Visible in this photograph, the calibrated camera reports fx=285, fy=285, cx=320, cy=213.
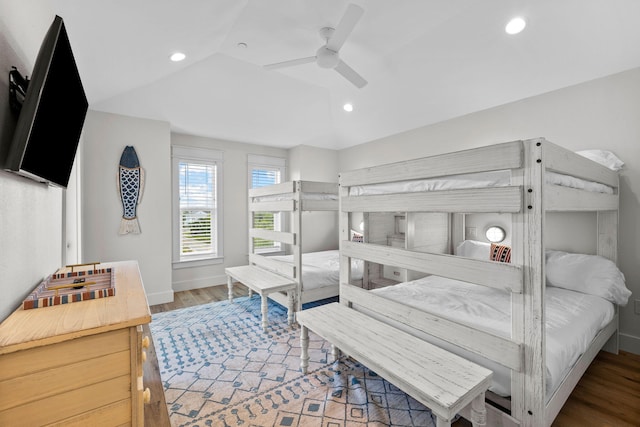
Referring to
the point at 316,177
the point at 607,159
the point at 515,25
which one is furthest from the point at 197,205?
the point at 607,159

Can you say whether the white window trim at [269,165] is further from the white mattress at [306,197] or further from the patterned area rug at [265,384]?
the patterned area rug at [265,384]

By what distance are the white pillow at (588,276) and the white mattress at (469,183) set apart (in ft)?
2.11

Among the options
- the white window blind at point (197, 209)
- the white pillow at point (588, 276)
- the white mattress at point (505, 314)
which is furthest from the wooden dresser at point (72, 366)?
the white window blind at point (197, 209)

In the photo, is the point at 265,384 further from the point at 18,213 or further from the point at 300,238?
the point at 18,213

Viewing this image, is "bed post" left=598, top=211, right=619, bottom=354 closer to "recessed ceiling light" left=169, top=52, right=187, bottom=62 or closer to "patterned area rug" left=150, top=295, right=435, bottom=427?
"patterned area rug" left=150, top=295, right=435, bottom=427

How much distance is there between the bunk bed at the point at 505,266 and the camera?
1.33 meters

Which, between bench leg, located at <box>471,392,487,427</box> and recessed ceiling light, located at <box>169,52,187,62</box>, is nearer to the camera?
bench leg, located at <box>471,392,487,427</box>

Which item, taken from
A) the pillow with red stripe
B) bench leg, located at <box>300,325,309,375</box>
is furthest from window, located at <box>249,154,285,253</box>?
the pillow with red stripe

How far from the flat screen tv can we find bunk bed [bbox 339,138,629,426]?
1.72 meters

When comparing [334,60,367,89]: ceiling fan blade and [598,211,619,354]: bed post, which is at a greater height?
[334,60,367,89]: ceiling fan blade

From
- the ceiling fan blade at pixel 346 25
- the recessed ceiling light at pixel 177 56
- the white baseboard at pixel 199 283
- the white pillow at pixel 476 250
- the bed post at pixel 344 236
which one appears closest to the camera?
the ceiling fan blade at pixel 346 25

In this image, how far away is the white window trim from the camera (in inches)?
196

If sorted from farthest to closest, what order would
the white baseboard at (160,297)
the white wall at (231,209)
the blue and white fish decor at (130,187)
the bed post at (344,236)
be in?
the white wall at (231,209) → the white baseboard at (160,297) → the blue and white fish decor at (130,187) → the bed post at (344,236)

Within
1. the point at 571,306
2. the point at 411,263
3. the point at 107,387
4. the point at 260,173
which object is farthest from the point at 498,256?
the point at 260,173
